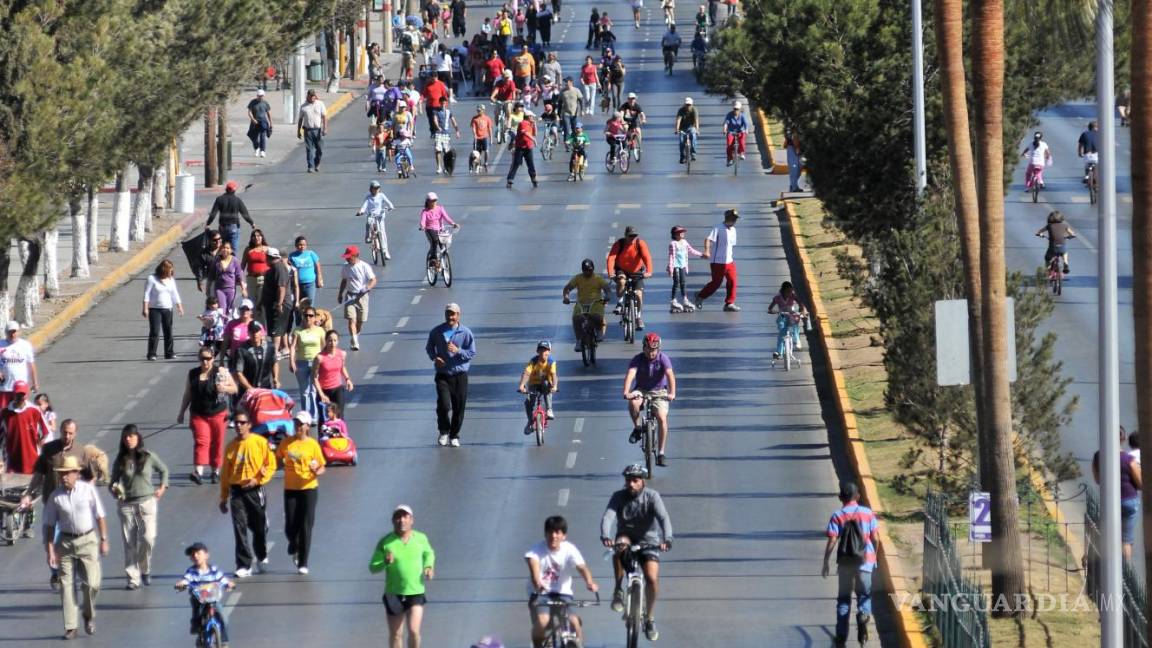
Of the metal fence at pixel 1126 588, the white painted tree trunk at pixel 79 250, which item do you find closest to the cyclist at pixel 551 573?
the metal fence at pixel 1126 588

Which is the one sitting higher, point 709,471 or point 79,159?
point 79,159

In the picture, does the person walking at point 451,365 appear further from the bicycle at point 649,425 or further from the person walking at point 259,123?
the person walking at point 259,123

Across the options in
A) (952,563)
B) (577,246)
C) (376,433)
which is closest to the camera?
(952,563)

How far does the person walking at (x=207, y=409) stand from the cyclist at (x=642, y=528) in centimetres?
717

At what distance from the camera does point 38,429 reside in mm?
23266

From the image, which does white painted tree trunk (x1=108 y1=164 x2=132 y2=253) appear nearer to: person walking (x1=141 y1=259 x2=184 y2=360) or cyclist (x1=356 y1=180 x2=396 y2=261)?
cyclist (x1=356 y1=180 x2=396 y2=261)

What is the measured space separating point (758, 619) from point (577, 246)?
23.3 meters

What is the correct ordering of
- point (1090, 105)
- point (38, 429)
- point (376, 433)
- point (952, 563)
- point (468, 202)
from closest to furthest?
point (952, 563) → point (38, 429) → point (376, 433) → point (468, 202) → point (1090, 105)

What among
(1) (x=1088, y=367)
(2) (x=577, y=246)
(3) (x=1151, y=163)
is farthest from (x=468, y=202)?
(3) (x=1151, y=163)

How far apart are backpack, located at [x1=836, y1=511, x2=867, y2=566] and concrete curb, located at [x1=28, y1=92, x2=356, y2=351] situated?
18.4 m

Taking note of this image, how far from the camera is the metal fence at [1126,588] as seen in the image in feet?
52.0

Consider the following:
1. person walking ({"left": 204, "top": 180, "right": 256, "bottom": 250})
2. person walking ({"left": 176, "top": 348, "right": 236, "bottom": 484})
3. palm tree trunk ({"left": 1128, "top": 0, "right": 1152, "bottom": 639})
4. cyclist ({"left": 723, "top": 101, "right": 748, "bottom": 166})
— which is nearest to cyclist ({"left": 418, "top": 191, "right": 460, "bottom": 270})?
person walking ({"left": 204, "top": 180, "right": 256, "bottom": 250})

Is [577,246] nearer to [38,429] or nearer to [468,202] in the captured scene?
[468,202]

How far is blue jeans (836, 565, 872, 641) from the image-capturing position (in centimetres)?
1753
